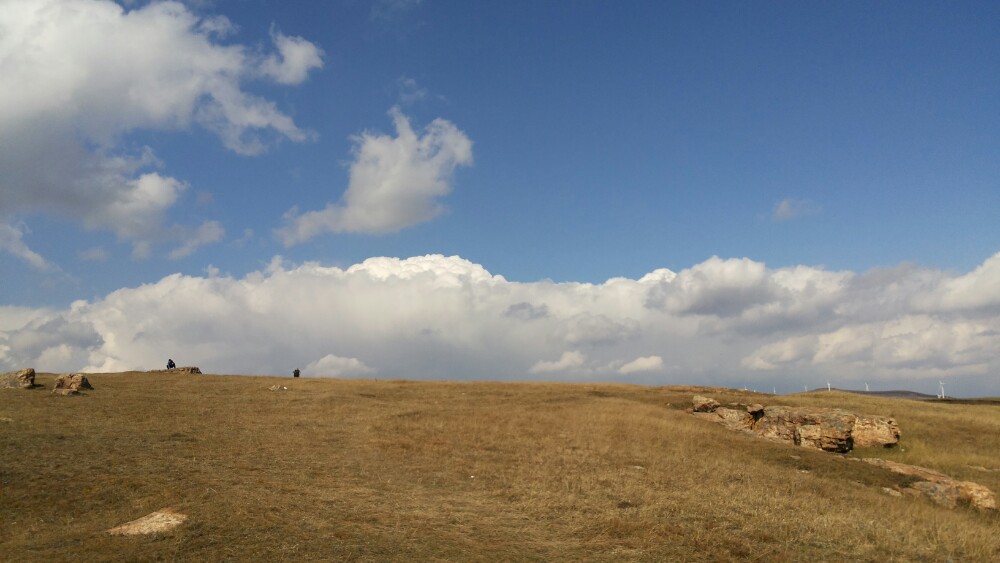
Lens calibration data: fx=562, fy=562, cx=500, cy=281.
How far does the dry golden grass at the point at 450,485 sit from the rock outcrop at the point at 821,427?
1.42 meters

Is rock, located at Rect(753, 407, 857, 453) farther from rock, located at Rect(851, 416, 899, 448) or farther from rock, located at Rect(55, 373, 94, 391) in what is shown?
rock, located at Rect(55, 373, 94, 391)

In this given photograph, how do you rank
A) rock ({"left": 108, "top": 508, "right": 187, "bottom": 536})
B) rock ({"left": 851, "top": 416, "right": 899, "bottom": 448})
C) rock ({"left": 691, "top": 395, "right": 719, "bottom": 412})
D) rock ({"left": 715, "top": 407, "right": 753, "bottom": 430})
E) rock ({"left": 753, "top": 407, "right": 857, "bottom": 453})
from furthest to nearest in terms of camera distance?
rock ({"left": 691, "top": 395, "right": 719, "bottom": 412}) → rock ({"left": 715, "top": 407, "right": 753, "bottom": 430}) → rock ({"left": 851, "top": 416, "right": 899, "bottom": 448}) → rock ({"left": 753, "top": 407, "right": 857, "bottom": 453}) → rock ({"left": 108, "top": 508, "right": 187, "bottom": 536})

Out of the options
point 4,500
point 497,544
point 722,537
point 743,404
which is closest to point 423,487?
point 497,544

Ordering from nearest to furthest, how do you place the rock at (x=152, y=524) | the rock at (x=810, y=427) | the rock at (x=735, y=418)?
1. the rock at (x=152, y=524)
2. the rock at (x=810, y=427)
3. the rock at (x=735, y=418)

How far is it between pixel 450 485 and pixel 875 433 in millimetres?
30434

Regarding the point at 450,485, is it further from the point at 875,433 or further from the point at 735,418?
the point at 875,433

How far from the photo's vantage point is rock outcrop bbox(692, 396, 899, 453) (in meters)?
Answer: 35.7

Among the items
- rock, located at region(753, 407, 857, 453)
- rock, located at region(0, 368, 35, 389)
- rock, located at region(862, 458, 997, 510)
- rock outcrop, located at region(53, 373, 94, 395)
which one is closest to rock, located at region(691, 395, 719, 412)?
rock, located at region(753, 407, 857, 453)

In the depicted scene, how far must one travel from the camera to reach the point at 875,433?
122 ft

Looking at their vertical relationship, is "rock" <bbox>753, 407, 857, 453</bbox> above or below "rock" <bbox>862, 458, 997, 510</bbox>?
above

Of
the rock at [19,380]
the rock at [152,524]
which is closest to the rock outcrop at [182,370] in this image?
the rock at [19,380]

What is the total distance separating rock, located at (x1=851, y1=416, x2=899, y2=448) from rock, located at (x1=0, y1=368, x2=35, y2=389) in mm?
59923

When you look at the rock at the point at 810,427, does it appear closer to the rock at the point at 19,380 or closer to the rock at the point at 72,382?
the rock at the point at 72,382

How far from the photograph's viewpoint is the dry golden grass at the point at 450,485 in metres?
15.0
